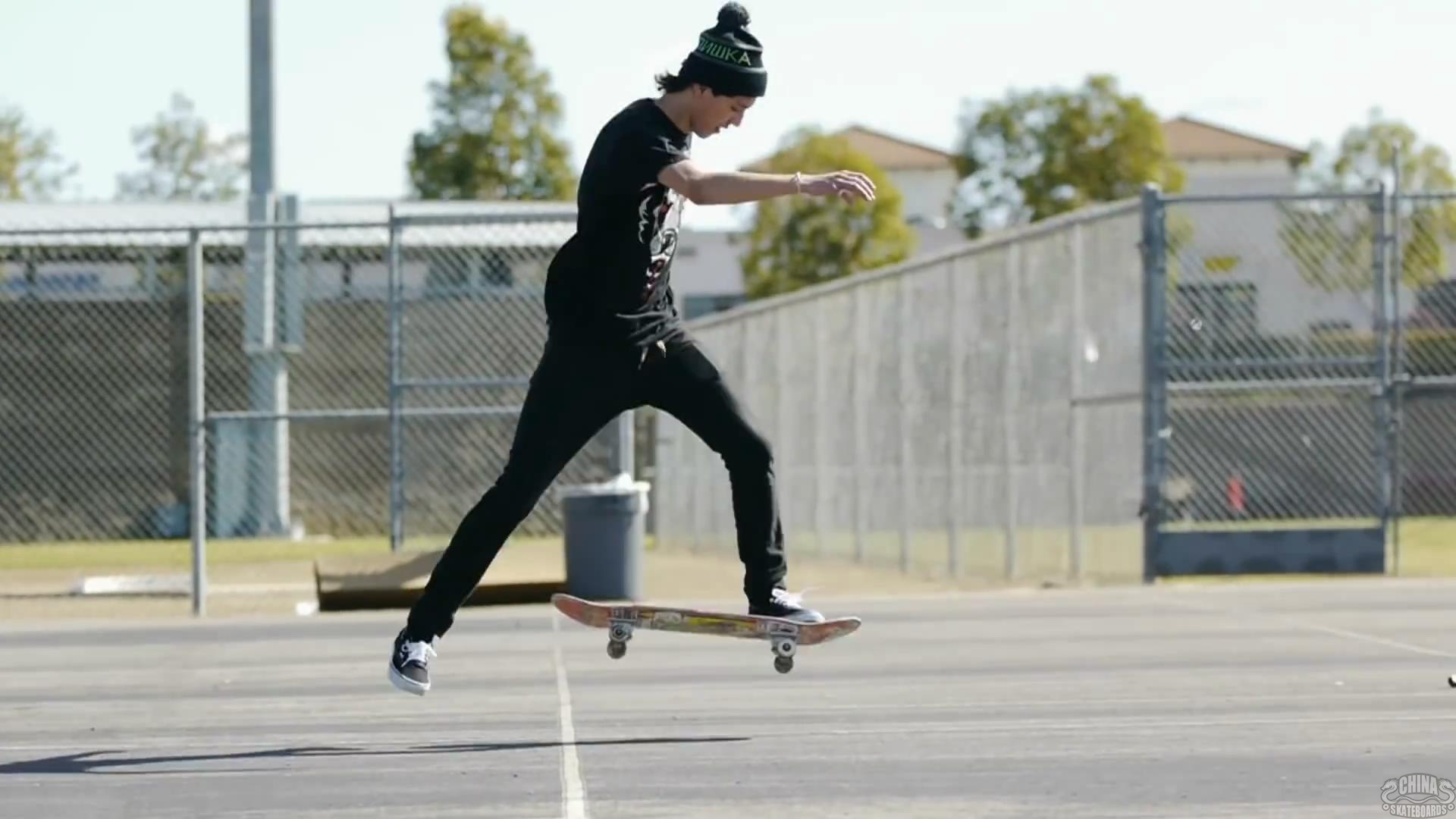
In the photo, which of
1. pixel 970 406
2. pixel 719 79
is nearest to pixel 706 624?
Answer: pixel 719 79

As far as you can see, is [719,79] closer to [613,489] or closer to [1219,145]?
[613,489]

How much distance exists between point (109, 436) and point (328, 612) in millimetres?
16582

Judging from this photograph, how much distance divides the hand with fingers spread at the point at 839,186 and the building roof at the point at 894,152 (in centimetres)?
11666

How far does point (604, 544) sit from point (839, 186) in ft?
26.1

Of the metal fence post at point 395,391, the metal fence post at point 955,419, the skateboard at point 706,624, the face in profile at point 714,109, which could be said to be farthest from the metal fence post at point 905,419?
the face in profile at point 714,109

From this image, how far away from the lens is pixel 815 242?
213ft

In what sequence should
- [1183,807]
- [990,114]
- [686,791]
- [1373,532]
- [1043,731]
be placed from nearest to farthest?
1. [1183,807]
2. [686,791]
3. [1043,731]
4. [1373,532]
5. [990,114]

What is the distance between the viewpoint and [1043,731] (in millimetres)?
7129

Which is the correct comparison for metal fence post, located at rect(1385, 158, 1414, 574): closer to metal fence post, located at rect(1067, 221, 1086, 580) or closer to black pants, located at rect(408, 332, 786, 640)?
metal fence post, located at rect(1067, 221, 1086, 580)

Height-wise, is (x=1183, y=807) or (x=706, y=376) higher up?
(x=706, y=376)

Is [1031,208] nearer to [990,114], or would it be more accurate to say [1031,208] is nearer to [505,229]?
[990,114]

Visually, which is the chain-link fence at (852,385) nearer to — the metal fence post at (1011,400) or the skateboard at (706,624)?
the metal fence post at (1011,400)

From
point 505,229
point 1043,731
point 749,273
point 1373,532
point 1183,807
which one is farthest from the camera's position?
point 749,273

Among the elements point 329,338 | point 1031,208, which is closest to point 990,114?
point 1031,208
